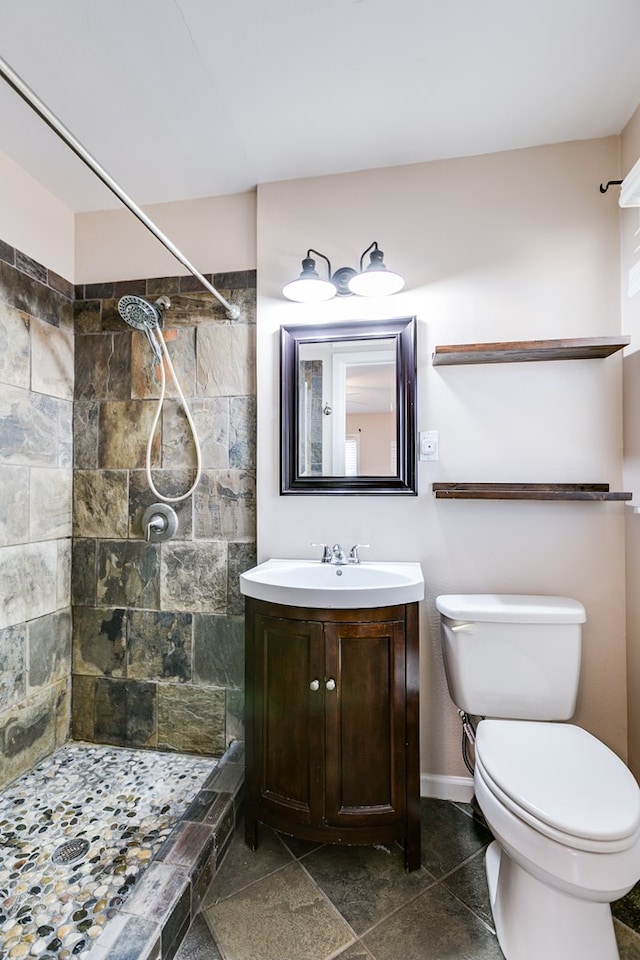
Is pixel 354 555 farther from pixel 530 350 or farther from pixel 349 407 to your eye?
pixel 530 350

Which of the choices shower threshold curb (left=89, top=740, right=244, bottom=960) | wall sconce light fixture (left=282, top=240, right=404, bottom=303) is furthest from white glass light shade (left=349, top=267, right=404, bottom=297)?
shower threshold curb (left=89, top=740, right=244, bottom=960)

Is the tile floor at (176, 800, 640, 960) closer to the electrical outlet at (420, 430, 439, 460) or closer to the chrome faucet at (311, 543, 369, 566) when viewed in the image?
the chrome faucet at (311, 543, 369, 566)

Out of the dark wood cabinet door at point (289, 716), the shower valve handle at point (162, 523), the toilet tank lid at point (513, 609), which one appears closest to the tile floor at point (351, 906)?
the dark wood cabinet door at point (289, 716)

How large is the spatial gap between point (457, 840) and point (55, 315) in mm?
2624

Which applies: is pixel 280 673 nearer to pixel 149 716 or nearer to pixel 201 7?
pixel 149 716

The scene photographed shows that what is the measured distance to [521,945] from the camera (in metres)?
1.19

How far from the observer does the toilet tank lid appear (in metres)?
1.53

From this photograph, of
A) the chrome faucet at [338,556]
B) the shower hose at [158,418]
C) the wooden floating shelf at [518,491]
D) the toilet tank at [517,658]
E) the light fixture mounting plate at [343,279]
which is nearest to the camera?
the toilet tank at [517,658]

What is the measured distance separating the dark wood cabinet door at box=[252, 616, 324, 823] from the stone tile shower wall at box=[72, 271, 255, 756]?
0.50 m

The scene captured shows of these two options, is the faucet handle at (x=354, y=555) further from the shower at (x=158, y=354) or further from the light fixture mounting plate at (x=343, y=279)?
the light fixture mounting plate at (x=343, y=279)

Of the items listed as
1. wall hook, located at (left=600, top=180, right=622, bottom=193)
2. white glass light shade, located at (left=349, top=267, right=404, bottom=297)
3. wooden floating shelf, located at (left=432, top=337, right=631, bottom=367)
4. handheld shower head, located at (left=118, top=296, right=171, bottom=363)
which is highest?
wall hook, located at (left=600, top=180, right=622, bottom=193)

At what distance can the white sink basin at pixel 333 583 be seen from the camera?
4.63 ft

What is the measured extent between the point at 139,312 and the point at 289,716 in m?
1.64

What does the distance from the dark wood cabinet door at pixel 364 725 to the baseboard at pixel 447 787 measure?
459mm
